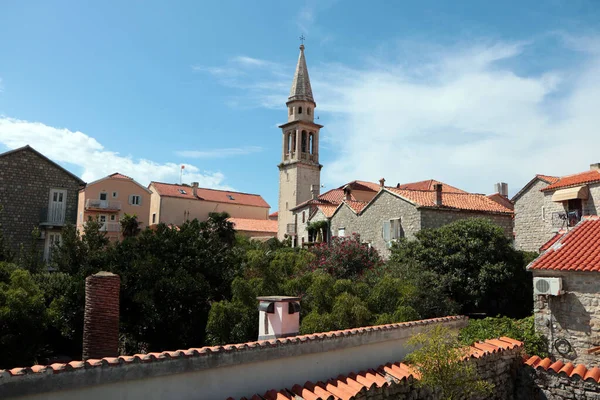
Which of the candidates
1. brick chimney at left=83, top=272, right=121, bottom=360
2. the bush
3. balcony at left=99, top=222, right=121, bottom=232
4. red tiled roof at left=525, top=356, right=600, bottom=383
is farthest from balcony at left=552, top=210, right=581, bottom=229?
balcony at left=99, top=222, right=121, bottom=232

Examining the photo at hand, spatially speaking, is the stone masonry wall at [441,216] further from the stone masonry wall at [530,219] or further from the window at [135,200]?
the window at [135,200]

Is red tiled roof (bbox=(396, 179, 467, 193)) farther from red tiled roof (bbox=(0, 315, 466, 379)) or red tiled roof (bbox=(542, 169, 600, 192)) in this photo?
red tiled roof (bbox=(0, 315, 466, 379))

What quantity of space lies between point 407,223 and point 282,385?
1933 centimetres

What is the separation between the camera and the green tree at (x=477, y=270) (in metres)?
19.1

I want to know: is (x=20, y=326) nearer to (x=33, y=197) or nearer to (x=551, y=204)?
(x=33, y=197)

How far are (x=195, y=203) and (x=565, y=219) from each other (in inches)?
1630

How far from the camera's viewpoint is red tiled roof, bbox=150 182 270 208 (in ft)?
178

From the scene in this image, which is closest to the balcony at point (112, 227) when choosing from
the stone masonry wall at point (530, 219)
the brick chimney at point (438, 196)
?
the brick chimney at point (438, 196)

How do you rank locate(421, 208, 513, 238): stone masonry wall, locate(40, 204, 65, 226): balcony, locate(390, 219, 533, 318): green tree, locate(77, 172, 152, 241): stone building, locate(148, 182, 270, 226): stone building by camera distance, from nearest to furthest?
1. locate(390, 219, 533, 318): green tree
2. locate(421, 208, 513, 238): stone masonry wall
3. locate(40, 204, 65, 226): balcony
4. locate(77, 172, 152, 241): stone building
5. locate(148, 182, 270, 226): stone building

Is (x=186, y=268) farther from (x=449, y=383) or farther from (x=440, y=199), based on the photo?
(x=440, y=199)

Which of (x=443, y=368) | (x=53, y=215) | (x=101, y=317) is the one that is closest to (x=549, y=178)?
(x=443, y=368)

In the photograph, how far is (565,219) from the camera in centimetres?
2442

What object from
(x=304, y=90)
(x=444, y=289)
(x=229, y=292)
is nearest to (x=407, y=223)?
(x=444, y=289)

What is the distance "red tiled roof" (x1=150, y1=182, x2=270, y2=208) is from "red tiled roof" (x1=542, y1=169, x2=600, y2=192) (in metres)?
40.5
